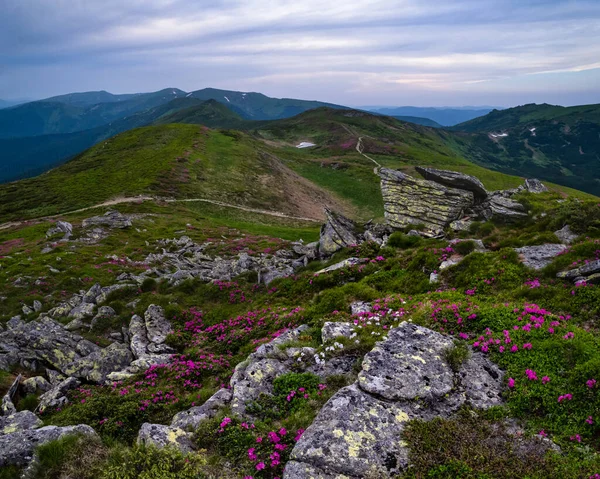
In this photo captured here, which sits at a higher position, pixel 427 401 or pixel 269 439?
pixel 427 401

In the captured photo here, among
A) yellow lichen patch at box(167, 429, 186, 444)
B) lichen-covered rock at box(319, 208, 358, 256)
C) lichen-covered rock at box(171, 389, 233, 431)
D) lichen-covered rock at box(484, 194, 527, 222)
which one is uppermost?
lichen-covered rock at box(484, 194, 527, 222)

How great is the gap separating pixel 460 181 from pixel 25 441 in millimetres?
36985

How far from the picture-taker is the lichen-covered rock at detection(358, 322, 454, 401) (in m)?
9.67

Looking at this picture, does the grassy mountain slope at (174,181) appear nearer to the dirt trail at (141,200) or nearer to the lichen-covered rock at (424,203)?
the dirt trail at (141,200)

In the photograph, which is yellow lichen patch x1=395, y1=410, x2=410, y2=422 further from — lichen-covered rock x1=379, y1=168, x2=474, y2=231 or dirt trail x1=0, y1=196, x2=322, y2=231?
dirt trail x1=0, y1=196, x2=322, y2=231

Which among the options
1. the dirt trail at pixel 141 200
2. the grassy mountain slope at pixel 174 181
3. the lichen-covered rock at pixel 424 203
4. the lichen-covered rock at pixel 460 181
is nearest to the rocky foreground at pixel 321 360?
the lichen-covered rock at pixel 424 203

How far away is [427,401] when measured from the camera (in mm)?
9477

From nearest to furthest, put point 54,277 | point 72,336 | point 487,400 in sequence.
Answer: point 487,400 < point 72,336 < point 54,277

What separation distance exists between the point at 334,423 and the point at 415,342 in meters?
4.16

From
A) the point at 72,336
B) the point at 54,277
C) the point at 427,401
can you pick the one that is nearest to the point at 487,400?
the point at 427,401

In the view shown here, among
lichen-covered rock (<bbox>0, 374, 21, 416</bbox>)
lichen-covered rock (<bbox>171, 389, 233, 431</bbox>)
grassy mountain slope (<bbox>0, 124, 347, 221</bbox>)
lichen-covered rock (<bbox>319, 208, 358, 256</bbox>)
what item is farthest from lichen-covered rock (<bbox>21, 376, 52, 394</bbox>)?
grassy mountain slope (<bbox>0, 124, 347, 221</bbox>)

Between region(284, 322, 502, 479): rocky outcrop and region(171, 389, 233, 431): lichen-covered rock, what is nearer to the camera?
region(284, 322, 502, 479): rocky outcrop

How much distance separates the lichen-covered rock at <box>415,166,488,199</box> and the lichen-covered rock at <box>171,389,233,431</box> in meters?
31.3

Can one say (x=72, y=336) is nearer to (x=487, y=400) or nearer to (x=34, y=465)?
(x=34, y=465)
